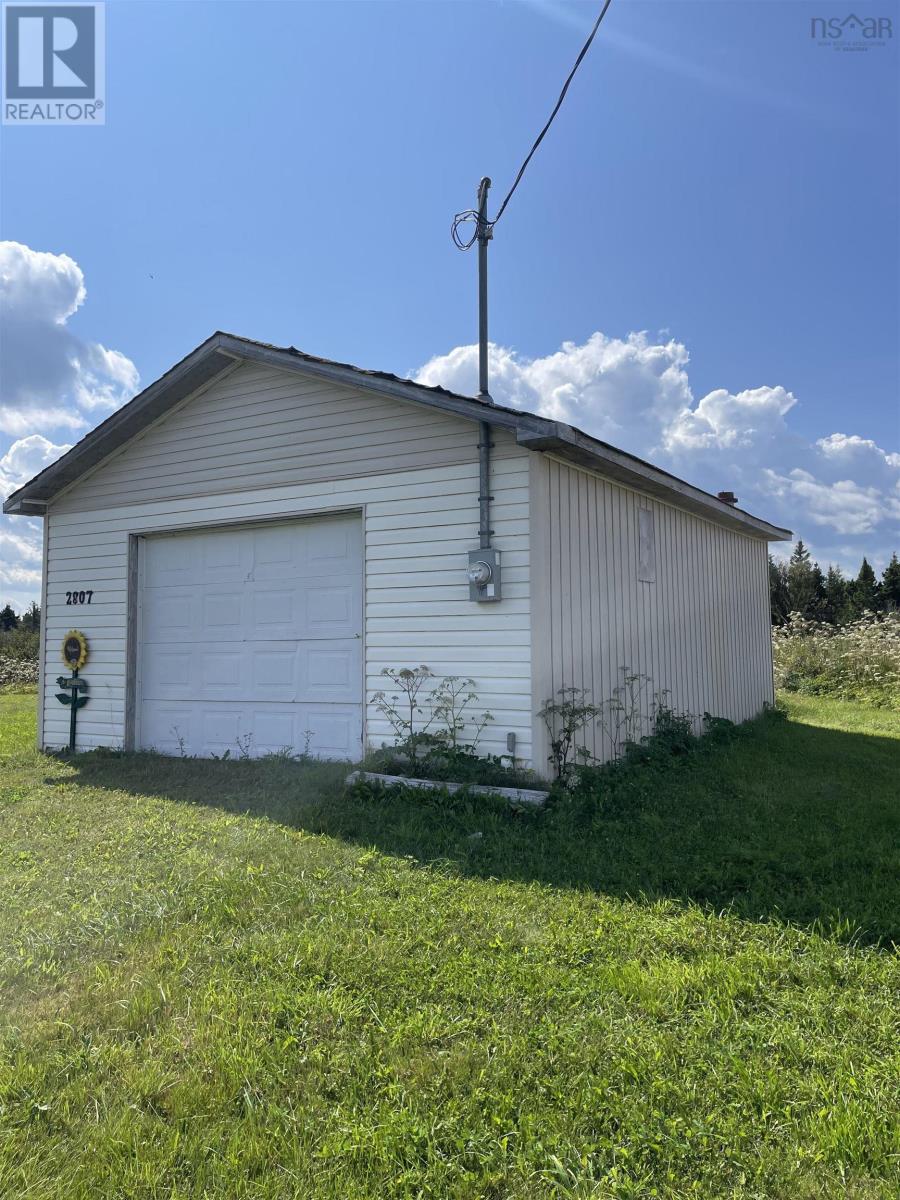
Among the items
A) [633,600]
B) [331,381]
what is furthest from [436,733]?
[331,381]

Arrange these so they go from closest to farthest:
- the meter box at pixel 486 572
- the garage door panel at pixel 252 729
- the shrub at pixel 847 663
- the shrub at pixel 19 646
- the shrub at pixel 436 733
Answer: the shrub at pixel 436 733 < the meter box at pixel 486 572 < the garage door panel at pixel 252 729 < the shrub at pixel 847 663 < the shrub at pixel 19 646

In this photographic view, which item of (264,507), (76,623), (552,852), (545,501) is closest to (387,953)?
(552,852)

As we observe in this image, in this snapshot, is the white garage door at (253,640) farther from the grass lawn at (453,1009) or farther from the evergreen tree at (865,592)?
the evergreen tree at (865,592)

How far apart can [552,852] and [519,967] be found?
4.94ft

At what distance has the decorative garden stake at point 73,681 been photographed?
8.50m

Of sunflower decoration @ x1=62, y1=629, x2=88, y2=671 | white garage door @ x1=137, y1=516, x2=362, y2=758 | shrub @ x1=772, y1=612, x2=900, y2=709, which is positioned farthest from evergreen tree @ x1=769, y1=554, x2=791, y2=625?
sunflower decoration @ x1=62, y1=629, x2=88, y2=671

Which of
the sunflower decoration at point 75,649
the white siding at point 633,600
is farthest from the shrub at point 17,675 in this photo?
the white siding at point 633,600

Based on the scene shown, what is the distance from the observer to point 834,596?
29906mm

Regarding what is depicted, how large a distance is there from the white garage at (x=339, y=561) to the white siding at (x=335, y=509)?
0.9 inches

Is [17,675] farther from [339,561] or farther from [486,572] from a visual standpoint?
[486,572]

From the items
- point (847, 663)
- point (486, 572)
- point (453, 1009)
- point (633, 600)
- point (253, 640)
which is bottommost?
point (453, 1009)

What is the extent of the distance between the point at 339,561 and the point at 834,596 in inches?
1116

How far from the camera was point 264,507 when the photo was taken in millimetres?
7398

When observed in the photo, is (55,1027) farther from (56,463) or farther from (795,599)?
(795,599)
